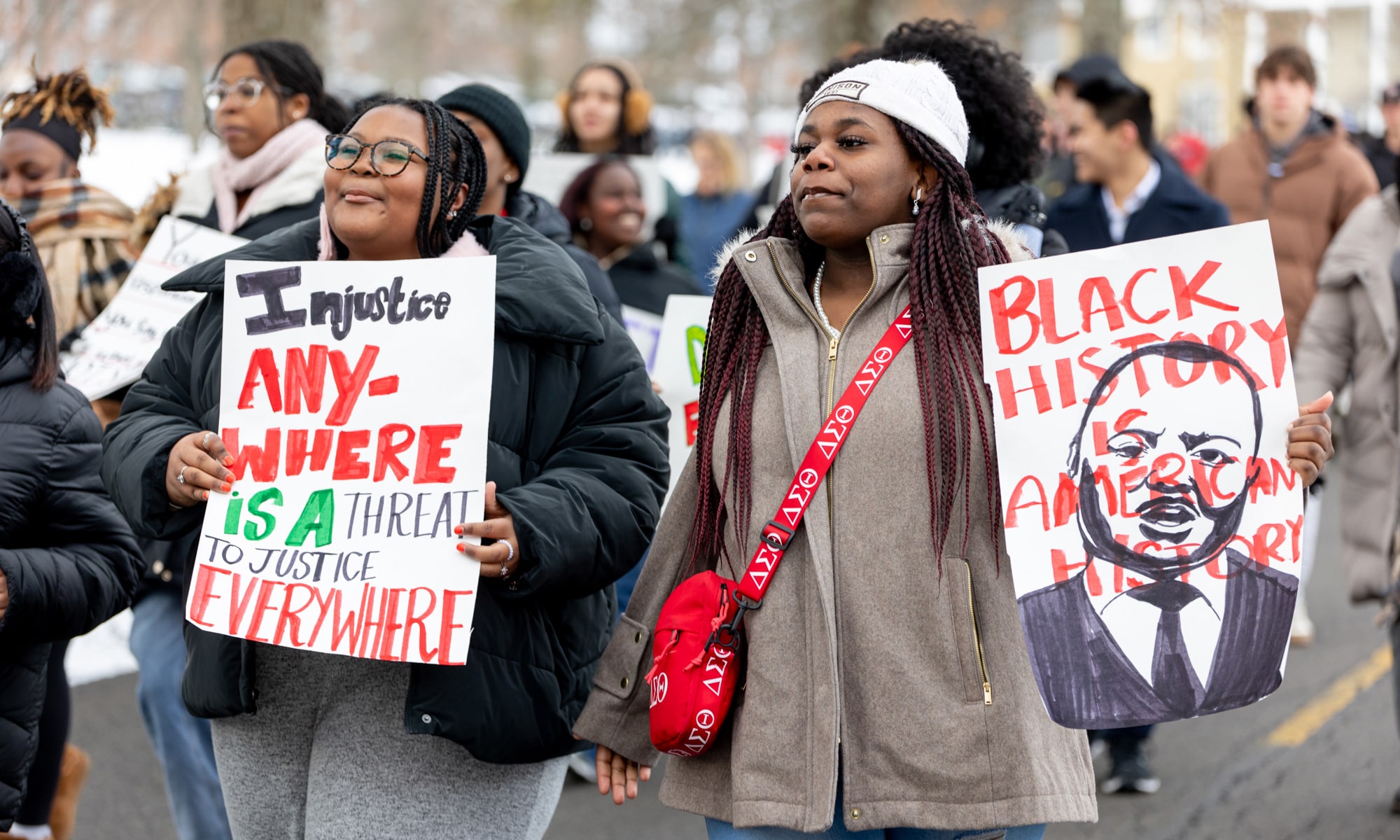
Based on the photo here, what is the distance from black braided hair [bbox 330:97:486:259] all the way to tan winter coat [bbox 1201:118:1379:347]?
208 inches

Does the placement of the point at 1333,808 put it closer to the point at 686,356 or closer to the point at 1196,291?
the point at 686,356

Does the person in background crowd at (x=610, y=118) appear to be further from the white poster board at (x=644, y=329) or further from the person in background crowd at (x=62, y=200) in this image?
the person in background crowd at (x=62, y=200)

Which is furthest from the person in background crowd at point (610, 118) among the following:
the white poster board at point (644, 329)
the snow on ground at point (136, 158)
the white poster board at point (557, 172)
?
the snow on ground at point (136, 158)

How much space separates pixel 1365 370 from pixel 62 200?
4086 mm

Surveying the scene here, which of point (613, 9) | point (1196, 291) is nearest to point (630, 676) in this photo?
point (1196, 291)

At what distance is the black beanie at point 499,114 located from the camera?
4.65 metres

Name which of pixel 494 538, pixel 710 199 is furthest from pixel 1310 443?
pixel 710 199

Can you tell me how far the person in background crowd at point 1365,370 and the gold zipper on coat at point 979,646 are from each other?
111 inches

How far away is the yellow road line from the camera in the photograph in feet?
19.8

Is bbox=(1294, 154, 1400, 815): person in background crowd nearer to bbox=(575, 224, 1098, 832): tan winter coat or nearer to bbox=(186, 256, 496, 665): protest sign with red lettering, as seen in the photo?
bbox=(575, 224, 1098, 832): tan winter coat

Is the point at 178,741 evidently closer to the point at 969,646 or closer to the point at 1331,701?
the point at 969,646

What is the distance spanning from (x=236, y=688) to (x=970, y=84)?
2412 mm

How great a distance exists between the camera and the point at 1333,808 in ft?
17.2

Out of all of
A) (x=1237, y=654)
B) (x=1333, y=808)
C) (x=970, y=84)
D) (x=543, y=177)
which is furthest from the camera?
(x=543, y=177)
